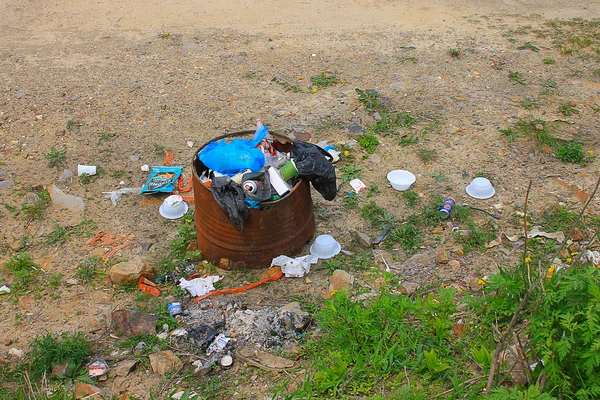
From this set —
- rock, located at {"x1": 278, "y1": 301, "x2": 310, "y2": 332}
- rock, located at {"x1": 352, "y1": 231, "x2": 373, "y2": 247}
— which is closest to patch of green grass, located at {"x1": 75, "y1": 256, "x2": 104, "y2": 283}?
rock, located at {"x1": 278, "y1": 301, "x2": 310, "y2": 332}

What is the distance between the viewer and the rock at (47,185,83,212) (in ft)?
13.5

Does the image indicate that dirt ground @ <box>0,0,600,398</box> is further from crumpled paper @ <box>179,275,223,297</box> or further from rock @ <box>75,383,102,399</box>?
crumpled paper @ <box>179,275,223,297</box>

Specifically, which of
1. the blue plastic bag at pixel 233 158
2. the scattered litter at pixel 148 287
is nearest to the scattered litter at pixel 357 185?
the blue plastic bag at pixel 233 158

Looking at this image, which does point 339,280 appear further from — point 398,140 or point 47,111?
point 47,111

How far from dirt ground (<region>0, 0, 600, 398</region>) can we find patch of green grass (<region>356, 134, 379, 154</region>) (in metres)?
0.08

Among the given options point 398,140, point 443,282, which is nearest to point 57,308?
point 443,282

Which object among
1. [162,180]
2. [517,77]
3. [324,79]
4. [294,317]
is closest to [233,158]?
[294,317]

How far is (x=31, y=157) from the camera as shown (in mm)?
4629

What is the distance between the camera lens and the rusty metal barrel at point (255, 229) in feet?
10.7

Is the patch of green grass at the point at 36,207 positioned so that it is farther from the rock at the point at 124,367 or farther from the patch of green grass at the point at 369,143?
the patch of green grass at the point at 369,143

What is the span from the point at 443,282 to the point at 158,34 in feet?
15.9

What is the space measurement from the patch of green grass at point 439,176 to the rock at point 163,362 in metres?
2.46

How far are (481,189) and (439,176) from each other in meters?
0.37

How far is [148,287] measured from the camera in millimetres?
3359
